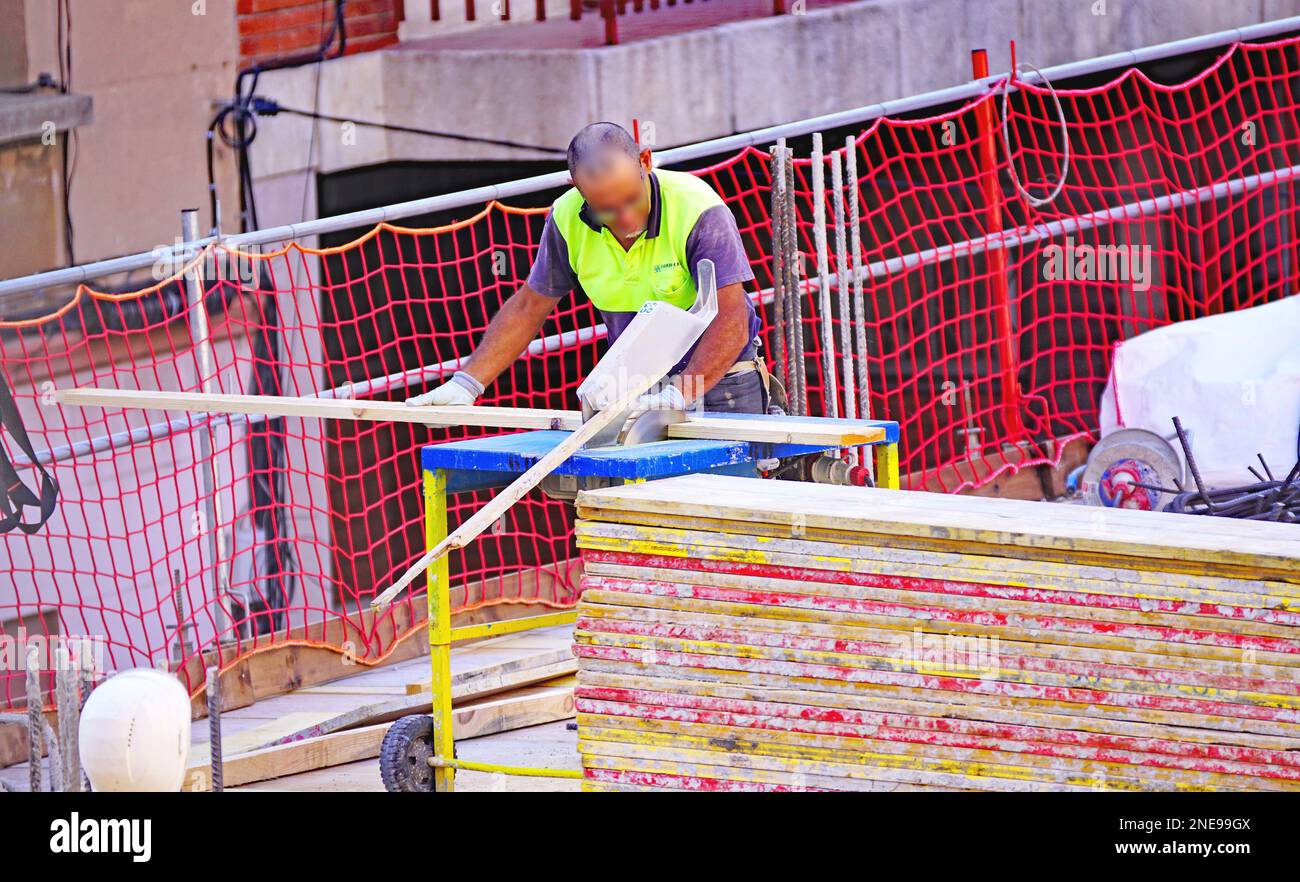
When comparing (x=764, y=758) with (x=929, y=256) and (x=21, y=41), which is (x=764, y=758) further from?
(x=21, y=41)

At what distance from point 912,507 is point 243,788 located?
2638 mm

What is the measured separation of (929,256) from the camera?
859cm

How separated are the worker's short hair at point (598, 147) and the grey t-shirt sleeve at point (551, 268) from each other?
1.51 ft

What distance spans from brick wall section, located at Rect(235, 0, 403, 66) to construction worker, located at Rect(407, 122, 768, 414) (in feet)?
18.7

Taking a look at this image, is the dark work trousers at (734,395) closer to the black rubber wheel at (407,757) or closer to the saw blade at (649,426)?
the saw blade at (649,426)

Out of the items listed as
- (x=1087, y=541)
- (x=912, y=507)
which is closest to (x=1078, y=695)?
(x=1087, y=541)

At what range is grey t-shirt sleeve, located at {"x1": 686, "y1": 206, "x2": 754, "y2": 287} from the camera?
549cm

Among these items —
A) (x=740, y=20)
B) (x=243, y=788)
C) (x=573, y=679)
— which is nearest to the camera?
(x=243, y=788)

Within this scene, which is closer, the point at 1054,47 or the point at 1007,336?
the point at 1007,336

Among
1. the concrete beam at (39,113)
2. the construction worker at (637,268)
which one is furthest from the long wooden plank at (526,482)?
the concrete beam at (39,113)

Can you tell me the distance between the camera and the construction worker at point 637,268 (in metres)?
5.38

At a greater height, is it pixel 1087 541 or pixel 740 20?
pixel 740 20

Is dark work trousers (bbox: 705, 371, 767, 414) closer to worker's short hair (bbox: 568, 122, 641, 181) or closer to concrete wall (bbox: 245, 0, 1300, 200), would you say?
worker's short hair (bbox: 568, 122, 641, 181)

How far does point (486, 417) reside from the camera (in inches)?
214
